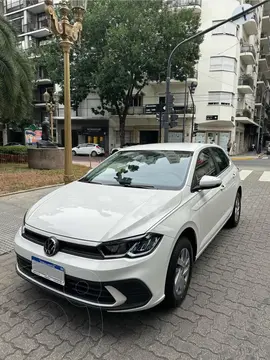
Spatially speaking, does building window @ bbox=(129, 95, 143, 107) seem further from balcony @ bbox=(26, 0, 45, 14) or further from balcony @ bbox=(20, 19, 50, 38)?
balcony @ bbox=(26, 0, 45, 14)

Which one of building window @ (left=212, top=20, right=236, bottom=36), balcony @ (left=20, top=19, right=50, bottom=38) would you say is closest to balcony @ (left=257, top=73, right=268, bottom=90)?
building window @ (left=212, top=20, right=236, bottom=36)

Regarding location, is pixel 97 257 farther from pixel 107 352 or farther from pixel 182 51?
pixel 182 51

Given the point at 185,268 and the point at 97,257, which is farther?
the point at 185,268

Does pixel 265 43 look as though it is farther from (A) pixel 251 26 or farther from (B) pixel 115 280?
(B) pixel 115 280

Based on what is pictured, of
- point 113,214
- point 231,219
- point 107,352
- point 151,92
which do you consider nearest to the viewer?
point 107,352

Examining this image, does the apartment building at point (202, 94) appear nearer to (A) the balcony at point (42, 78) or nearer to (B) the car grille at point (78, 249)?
(A) the balcony at point (42, 78)

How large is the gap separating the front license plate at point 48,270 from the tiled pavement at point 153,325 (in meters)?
0.46

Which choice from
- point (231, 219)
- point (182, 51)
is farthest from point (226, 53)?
point (231, 219)

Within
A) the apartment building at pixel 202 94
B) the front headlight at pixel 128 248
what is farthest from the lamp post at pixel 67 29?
the apartment building at pixel 202 94

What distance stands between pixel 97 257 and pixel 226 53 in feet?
97.0

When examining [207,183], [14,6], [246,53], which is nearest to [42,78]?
[14,6]

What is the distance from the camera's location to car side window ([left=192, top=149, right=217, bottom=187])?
328 centimetres

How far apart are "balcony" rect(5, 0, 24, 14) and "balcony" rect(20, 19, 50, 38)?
258 cm

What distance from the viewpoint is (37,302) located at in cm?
275
